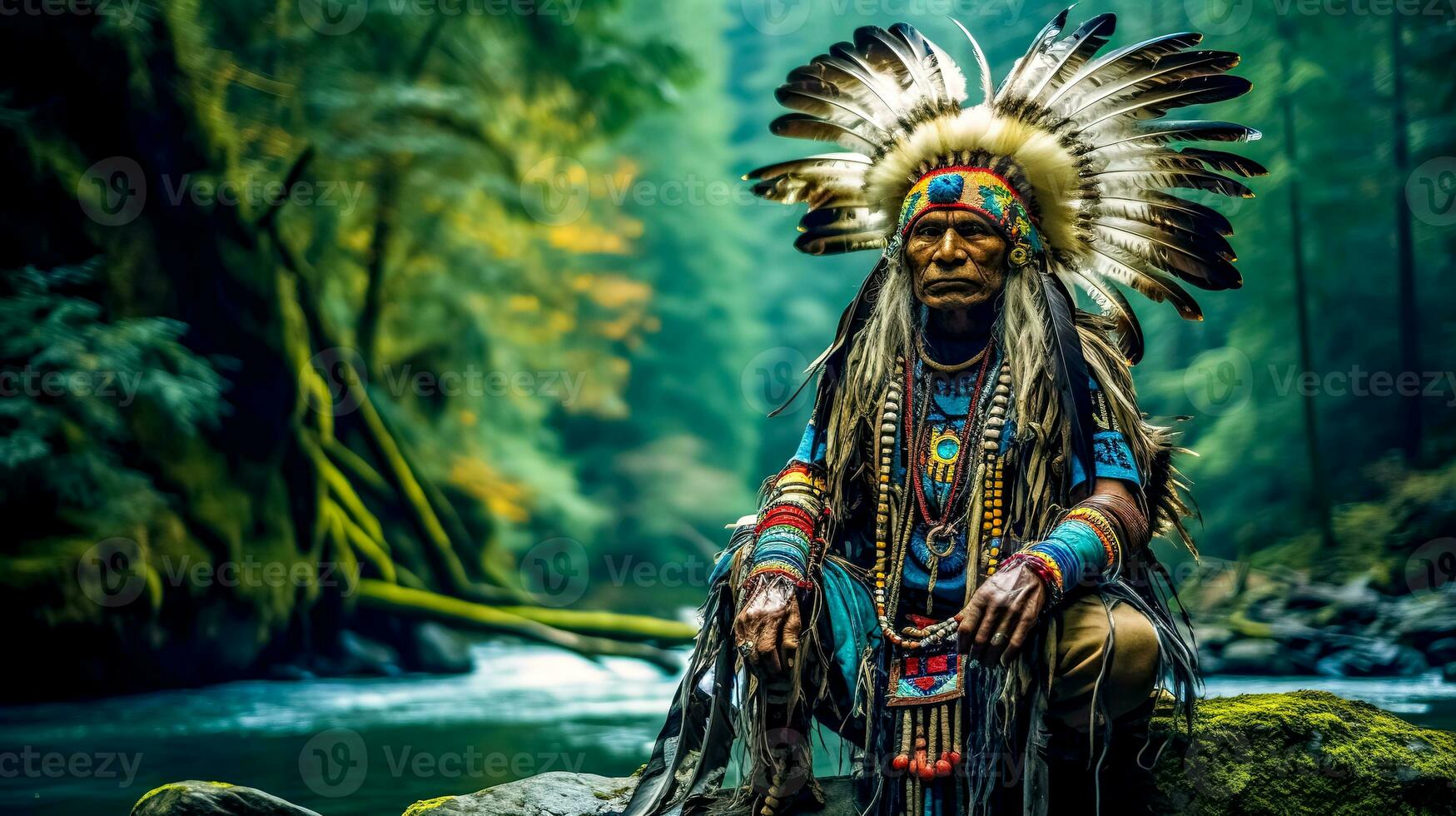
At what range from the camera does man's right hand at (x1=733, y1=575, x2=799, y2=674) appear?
8.04 feet

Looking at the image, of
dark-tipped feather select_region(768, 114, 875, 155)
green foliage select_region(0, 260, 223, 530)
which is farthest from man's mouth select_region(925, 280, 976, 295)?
green foliage select_region(0, 260, 223, 530)

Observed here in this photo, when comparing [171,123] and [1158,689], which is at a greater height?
[171,123]

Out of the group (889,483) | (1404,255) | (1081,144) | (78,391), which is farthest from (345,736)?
(1404,255)

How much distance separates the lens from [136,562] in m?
7.13

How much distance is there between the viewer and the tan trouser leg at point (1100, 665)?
89.4 inches

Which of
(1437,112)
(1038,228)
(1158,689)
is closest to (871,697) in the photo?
(1158,689)

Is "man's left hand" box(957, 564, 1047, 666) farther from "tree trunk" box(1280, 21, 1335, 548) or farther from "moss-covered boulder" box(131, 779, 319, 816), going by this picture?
"tree trunk" box(1280, 21, 1335, 548)

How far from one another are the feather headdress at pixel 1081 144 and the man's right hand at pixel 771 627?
30.0 inches

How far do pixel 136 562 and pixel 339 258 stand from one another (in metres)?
5.18

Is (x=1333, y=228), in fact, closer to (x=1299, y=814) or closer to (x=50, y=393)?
(x=1299, y=814)

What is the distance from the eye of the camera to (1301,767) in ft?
8.63

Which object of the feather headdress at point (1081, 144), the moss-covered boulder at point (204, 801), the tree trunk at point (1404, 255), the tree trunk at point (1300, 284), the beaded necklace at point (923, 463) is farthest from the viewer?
the tree trunk at point (1300, 284)

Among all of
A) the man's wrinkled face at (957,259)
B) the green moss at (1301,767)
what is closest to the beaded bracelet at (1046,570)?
the green moss at (1301,767)

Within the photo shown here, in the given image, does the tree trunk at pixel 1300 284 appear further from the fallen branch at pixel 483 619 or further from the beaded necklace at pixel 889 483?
the beaded necklace at pixel 889 483
